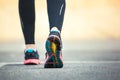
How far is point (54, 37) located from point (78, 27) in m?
1.84

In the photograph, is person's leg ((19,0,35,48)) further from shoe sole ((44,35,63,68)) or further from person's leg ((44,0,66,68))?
shoe sole ((44,35,63,68))

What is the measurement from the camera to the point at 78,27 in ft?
13.5

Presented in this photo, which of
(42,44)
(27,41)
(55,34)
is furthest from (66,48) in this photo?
(55,34)

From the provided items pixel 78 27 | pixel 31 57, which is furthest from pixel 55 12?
pixel 78 27

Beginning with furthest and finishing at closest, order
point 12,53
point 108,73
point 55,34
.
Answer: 1. point 12,53
2. point 55,34
3. point 108,73

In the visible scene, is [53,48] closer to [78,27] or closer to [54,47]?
[54,47]

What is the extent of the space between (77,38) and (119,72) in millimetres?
1963

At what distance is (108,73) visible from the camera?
2.16 metres

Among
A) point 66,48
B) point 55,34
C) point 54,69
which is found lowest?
point 66,48

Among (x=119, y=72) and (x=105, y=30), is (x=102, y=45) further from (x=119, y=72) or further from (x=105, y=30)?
(x=119, y=72)

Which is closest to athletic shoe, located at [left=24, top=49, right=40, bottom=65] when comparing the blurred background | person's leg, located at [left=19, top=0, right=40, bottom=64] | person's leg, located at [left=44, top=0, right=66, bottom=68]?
person's leg, located at [left=19, top=0, right=40, bottom=64]

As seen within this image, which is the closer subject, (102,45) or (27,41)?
(27,41)

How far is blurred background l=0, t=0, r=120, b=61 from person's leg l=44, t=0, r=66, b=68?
1324 mm

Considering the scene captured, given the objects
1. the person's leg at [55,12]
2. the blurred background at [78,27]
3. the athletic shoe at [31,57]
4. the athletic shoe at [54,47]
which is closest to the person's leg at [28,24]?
the athletic shoe at [31,57]
